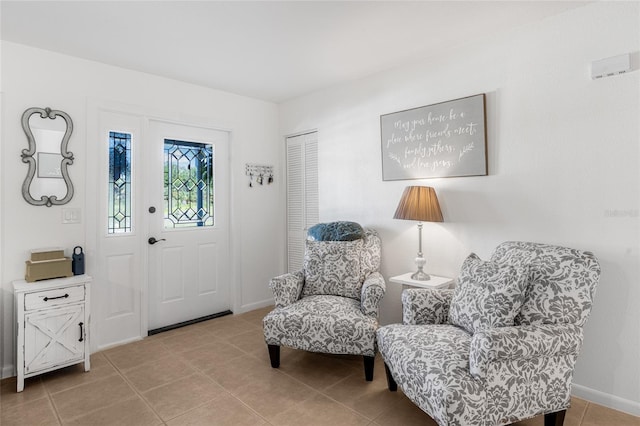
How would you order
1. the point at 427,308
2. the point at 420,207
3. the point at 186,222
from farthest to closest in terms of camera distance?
the point at 186,222, the point at 420,207, the point at 427,308

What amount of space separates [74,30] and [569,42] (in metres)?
3.24

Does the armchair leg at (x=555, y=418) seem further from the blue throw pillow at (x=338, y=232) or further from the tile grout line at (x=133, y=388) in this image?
the tile grout line at (x=133, y=388)

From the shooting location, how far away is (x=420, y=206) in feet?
8.45

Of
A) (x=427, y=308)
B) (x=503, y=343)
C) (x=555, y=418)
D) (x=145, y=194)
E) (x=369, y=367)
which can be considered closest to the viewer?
(x=503, y=343)

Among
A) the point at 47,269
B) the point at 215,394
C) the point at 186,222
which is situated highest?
the point at 186,222

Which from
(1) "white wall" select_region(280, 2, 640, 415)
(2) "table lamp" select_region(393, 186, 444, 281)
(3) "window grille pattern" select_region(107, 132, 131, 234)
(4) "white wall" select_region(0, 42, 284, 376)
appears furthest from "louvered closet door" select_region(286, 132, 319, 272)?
(3) "window grille pattern" select_region(107, 132, 131, 234)

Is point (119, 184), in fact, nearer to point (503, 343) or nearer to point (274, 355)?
point (274, 355)

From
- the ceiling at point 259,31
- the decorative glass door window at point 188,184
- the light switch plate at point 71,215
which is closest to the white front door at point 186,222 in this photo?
the decorative glass door window at point 188,184

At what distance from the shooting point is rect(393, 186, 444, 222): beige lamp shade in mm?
2559

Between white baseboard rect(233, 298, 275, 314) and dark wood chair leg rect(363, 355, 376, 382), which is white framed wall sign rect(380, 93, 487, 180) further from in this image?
white baseboard rect(233, 298, 275, 314)

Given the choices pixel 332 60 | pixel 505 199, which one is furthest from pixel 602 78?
pixel 332 60

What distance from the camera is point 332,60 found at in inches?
115

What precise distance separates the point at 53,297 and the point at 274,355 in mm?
1583

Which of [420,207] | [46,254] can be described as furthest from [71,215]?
[420,207]
